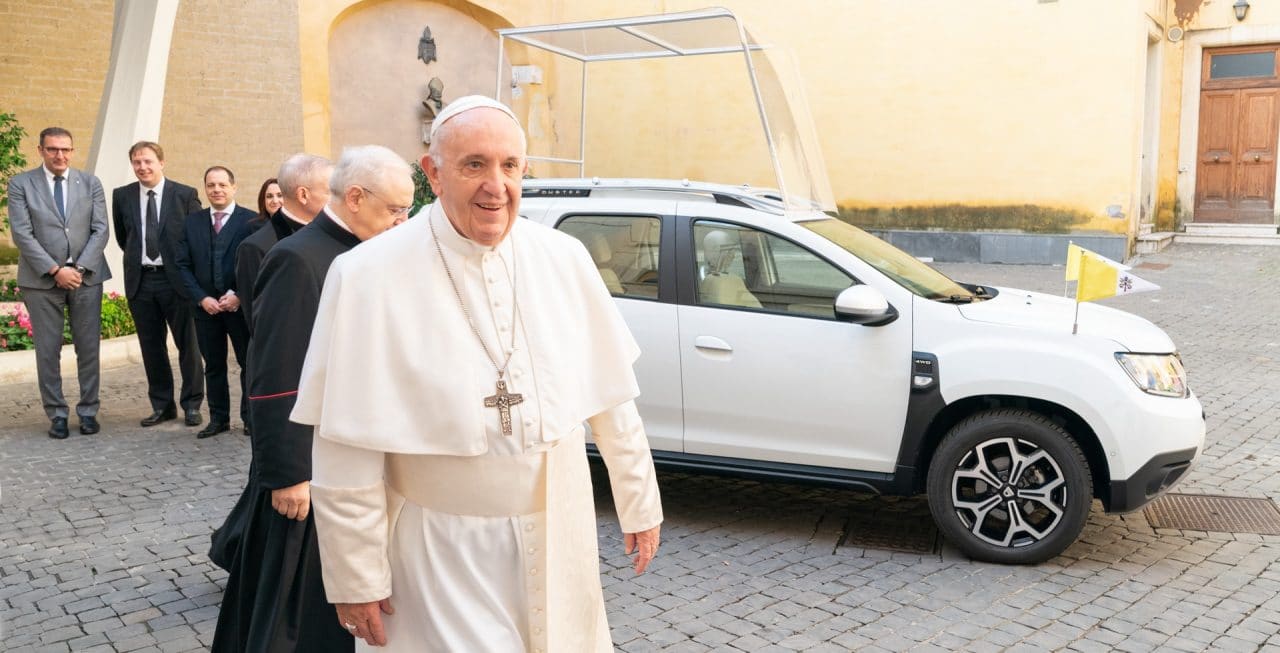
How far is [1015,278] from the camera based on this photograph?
1622 centimetres

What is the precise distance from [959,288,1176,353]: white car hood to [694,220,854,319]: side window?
0.68m

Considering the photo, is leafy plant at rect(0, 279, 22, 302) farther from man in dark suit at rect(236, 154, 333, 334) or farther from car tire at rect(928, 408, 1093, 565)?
car tire at rect(928, 408, 1093, 565)

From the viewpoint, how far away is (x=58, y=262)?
8.13 m

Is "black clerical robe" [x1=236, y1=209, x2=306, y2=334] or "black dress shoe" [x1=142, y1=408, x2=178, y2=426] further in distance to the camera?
"black dress shoe" [x1=142, y1=408, x2=178, y2=426]

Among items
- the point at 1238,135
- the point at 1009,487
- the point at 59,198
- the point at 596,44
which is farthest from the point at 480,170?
the point at 1238,135

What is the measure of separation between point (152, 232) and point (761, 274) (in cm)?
482

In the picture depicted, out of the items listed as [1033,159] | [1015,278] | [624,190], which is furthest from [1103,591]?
[1033,159]

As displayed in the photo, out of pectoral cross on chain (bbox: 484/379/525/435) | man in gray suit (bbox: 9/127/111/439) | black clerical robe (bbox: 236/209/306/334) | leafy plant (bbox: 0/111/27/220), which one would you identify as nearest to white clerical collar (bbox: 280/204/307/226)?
black clerical robe (bbox: 236/209/306/334)

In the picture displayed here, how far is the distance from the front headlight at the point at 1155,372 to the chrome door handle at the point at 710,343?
1.82 meters

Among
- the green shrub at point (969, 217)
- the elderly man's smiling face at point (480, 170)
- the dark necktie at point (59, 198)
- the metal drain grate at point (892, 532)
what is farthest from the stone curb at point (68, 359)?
the green shrub at point (969, 217)

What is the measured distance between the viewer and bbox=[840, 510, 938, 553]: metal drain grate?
18.6ft


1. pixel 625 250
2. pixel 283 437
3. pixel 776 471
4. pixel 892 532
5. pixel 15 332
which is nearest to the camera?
pixel 283 437

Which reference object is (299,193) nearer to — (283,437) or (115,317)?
(283,437)

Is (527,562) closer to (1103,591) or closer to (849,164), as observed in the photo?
(1103,591)
